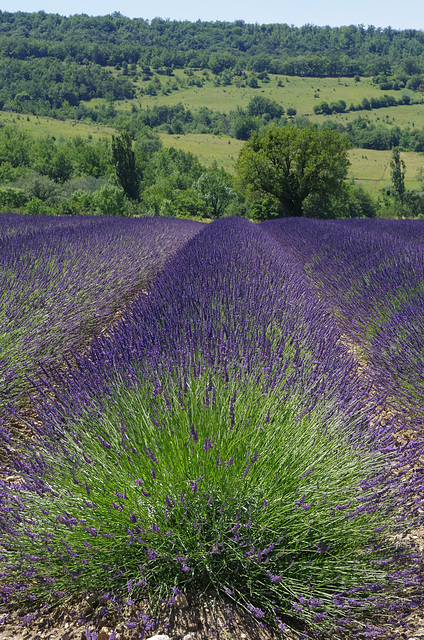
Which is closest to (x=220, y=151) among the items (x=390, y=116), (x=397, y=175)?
(x=390, y=116)

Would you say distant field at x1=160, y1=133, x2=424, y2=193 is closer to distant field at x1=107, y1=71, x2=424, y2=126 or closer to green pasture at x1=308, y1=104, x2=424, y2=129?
green pasture at x1=308, y1=104, x2=424, y2=129

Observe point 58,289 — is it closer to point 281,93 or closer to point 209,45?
point 281,93

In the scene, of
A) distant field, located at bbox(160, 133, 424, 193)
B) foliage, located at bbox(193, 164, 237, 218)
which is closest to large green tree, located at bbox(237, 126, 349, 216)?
foliage, located at bbox(193, 164, 237, 218)

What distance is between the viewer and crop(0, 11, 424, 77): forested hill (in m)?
136

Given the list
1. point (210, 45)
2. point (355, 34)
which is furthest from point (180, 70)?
point (355, 34)

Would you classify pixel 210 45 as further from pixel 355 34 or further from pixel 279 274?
pixel 279 274

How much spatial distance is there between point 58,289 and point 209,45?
21553cm

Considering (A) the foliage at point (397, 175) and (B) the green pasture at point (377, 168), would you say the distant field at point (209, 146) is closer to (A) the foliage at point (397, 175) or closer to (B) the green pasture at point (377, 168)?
(B) the green pasture at point (377, 168)

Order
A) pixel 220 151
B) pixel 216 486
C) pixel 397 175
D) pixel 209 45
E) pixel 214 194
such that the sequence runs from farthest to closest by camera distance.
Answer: pixel 209 45 < pixel 220 151 < pixel 214 194 < pixel 397 175 < pixel 216 486

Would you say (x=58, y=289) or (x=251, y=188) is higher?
(x=58, y=289)

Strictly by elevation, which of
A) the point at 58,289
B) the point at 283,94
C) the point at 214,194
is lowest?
the point at 214,194

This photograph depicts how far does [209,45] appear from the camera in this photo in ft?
607

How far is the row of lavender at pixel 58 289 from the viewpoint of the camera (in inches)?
118

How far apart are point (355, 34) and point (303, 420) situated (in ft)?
758
